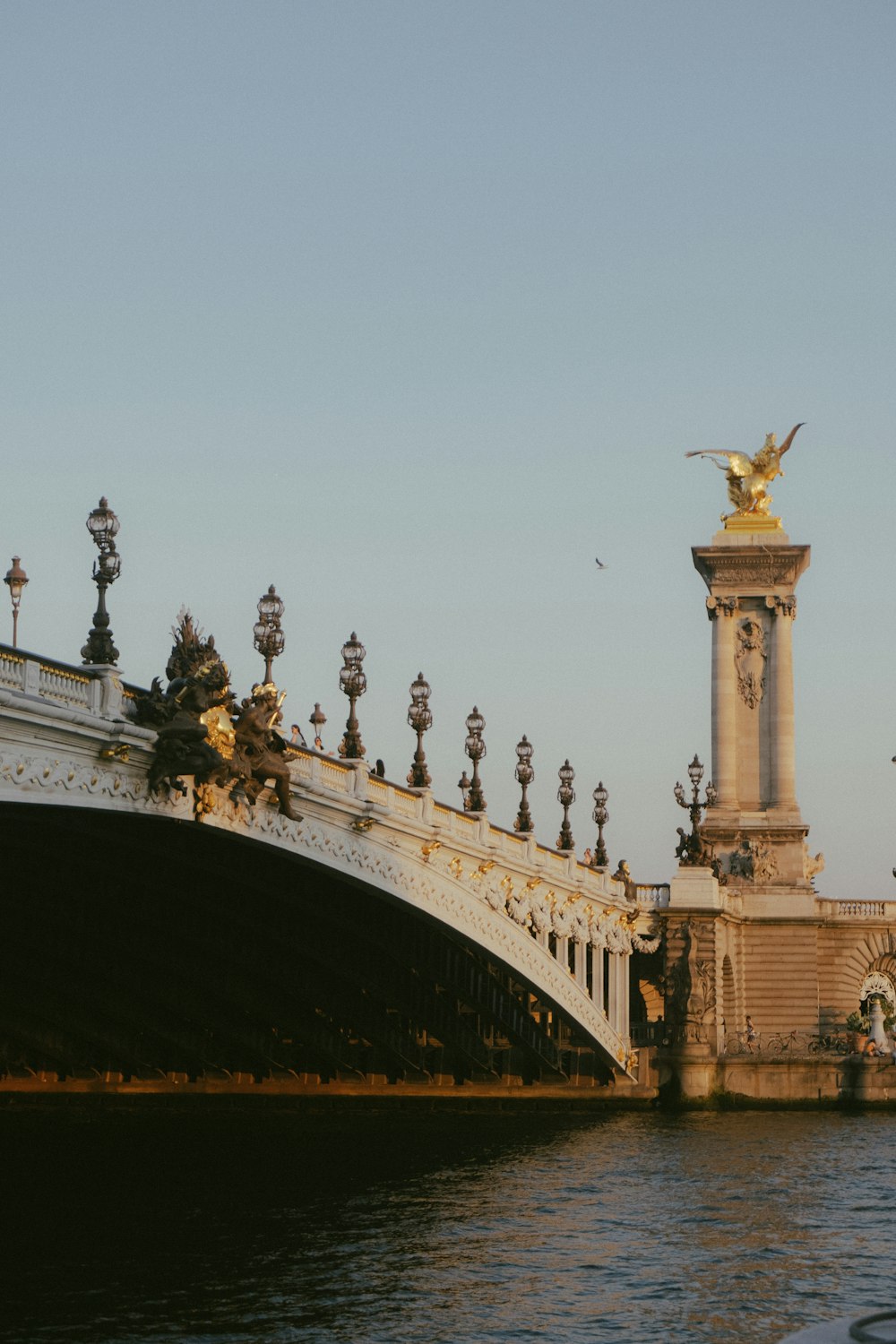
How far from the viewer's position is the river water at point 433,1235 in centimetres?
3131

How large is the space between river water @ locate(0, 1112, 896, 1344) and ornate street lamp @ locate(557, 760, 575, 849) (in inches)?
882

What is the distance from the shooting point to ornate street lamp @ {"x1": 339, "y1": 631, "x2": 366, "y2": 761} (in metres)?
53.1

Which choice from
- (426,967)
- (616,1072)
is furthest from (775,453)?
(426,967)

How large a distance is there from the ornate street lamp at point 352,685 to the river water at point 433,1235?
10.1m

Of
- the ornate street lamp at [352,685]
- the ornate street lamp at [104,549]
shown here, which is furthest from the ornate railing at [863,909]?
the ornate street lamp at [104,549]

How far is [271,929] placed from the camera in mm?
58281

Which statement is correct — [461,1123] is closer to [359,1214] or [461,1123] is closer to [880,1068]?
[880,1068]

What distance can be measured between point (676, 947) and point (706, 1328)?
53.2 m

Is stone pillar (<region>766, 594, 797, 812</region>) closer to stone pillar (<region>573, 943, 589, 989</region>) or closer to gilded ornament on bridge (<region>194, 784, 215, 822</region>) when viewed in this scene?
stone pillar (<region>573, 943, 589, 989</region>)

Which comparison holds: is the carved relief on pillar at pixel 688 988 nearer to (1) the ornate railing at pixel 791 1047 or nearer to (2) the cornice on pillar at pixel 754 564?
(1) the ornate railing at pixel 791 1047

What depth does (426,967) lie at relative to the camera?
64938mm

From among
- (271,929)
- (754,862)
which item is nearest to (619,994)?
(754,862)

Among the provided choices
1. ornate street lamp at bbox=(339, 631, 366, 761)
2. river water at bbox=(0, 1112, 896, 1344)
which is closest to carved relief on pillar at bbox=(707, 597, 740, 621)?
river water at bbox=(0, 1112, 896, 1344)

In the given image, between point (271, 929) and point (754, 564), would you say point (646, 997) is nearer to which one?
point (754, 564)
